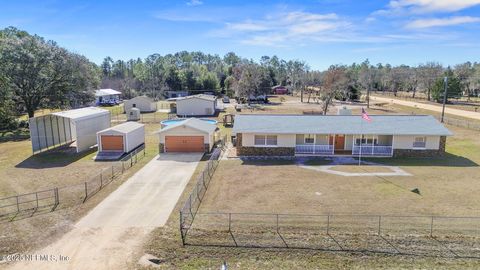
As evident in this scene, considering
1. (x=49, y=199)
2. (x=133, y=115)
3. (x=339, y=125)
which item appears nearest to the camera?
(x=49, y=199)

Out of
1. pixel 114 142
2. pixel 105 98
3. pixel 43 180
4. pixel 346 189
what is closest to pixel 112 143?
pixel 114 142

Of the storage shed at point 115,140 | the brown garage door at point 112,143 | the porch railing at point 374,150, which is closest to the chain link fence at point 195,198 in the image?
the storage shed at point 115,140

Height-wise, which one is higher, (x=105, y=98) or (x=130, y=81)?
(x=130, y=81)

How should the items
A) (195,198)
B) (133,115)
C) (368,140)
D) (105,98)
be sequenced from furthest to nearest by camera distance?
(105,98) → (133,115) → (368,140) → (195,198)

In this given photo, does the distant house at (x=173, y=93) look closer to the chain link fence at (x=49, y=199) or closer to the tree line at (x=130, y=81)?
the tree line at (x=130, y=81)

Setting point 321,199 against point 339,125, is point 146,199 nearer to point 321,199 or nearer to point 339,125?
point 321,199

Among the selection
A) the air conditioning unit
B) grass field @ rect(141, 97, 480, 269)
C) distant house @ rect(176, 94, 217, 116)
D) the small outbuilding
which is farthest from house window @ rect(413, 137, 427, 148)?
the small outbuilding

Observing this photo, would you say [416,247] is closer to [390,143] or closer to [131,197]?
[131,197]
